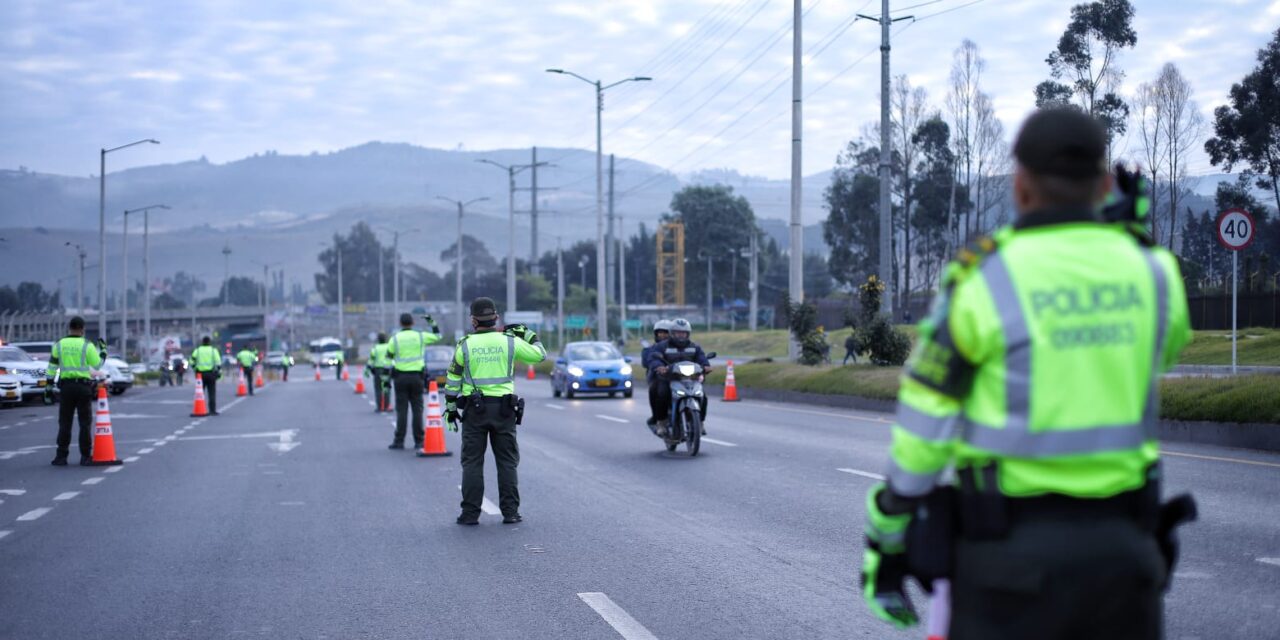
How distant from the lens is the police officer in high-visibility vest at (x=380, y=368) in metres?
28.1

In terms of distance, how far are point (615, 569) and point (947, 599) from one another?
229 inches

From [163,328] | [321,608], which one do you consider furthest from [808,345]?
[163,328]

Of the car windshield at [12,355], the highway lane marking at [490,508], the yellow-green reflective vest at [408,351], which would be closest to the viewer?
the highway lane marking at [490,508]

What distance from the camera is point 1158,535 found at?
3.41 meters

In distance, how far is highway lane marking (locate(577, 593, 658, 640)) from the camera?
7.12m

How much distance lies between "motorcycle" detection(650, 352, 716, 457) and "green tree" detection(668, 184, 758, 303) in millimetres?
112129

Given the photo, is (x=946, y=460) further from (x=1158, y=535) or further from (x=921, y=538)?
(x=1158, y=535)

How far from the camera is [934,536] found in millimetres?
3352

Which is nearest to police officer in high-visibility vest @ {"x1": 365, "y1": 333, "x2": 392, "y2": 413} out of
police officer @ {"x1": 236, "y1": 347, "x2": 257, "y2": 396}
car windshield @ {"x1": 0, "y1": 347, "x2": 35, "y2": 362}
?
car windshield @ {"x1": 0, "y1": 347, "x2": 35, "y2": 362}

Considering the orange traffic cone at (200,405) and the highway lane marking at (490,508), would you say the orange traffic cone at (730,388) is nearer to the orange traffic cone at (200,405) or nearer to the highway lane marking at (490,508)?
the orange traffic cone at (200,405)

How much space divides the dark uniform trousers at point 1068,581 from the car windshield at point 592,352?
3166cm

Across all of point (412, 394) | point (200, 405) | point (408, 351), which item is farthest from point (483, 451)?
point (200, 405)

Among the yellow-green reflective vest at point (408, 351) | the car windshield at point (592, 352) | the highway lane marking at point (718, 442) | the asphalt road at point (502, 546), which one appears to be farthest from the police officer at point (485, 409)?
the car windshield at point (592, 352)

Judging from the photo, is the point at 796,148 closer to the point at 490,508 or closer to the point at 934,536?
the point at 490,508
